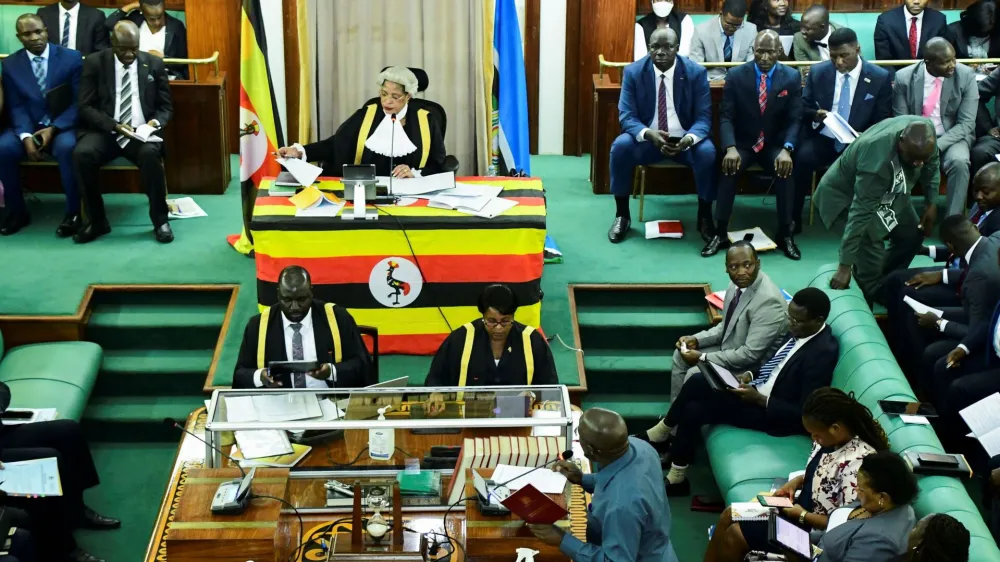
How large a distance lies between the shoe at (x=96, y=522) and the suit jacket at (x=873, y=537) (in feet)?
11.5

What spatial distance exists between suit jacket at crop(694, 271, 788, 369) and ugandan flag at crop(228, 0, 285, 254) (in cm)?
321

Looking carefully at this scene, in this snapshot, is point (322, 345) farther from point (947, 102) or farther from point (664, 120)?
point (947, 102)

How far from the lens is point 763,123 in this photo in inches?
325

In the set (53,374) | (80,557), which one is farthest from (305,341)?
(53,374)

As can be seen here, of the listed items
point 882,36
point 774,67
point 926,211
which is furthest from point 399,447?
point 882,36

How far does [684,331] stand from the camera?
752 cm

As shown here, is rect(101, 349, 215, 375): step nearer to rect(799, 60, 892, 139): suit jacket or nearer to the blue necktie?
rect(799, 60, 892, 139): suit jacket

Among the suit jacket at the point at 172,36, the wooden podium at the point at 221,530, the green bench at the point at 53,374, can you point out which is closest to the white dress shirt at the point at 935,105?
the suit jacket at the point at 172,36

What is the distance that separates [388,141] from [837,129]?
118 inches

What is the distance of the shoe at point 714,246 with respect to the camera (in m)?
8.20

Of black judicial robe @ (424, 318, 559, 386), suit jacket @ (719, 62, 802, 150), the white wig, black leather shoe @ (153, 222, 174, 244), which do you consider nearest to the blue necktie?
suit jacket @ (719, 62, 802, 150)

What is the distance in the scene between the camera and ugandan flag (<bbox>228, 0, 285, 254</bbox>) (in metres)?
7.89

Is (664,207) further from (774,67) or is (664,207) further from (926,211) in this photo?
(926,211)

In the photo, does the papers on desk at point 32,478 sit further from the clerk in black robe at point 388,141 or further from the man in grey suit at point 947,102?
the man in grey suit at point 947,102
